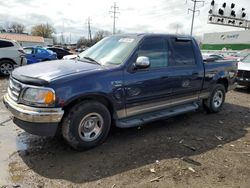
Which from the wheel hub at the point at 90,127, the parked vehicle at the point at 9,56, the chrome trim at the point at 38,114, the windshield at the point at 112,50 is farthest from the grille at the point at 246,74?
the parked vehicle at the point at 9,56

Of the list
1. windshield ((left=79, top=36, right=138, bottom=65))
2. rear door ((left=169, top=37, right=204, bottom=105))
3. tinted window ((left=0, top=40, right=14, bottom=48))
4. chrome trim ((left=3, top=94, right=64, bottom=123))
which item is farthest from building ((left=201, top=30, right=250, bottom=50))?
chrome trim ((left=3, top=94, right=64, bottom=123))

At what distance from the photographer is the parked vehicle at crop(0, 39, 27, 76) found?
12.4 meters

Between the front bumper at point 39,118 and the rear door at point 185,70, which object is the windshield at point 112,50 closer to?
the rear door at point 185,70

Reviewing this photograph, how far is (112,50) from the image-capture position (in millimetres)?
5074

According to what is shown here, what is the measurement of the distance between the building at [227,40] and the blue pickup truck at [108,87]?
108 feet

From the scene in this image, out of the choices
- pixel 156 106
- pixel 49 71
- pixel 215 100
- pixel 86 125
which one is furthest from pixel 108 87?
pixel 215 100

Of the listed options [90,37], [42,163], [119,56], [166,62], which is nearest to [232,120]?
[166,62]

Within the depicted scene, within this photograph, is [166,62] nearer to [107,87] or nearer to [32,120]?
[107,87]

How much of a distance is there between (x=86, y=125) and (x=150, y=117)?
4.47ft

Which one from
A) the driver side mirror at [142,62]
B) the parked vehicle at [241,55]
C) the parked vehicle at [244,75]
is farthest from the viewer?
the parked vehicle at [241,55]

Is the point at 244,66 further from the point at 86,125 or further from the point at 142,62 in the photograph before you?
the point at 86,125

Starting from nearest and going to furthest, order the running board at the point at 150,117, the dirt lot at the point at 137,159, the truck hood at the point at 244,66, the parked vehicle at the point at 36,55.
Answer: the dirt lot at the point at 137,159 → the running board at the point at 150,117 → the truck hood at the point at 244,66 → the parked vehicle at the point at 36,55

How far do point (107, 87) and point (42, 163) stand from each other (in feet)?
4.93

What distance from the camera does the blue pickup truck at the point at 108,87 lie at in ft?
12.8
